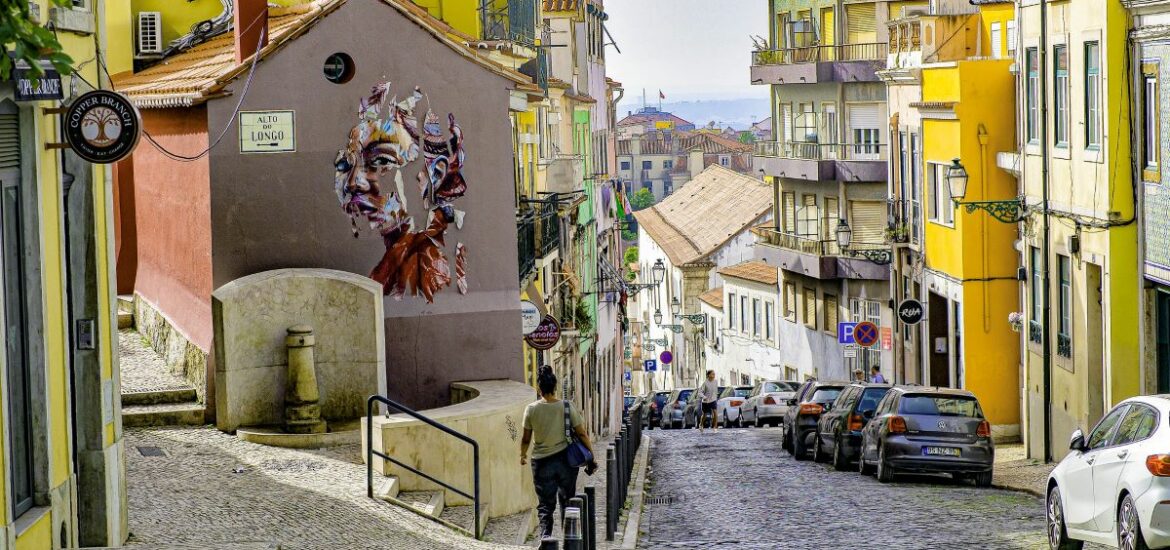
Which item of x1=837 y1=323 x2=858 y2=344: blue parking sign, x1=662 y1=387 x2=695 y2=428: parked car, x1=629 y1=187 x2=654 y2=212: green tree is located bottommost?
x1=662 y1=387 x2=695 y2=428: parked car

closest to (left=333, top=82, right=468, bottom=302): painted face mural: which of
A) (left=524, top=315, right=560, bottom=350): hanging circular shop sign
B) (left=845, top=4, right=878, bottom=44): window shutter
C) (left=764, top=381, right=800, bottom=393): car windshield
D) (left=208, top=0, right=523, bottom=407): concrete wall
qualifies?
(left=208, top=0, right=523, bottom=407): concrete wall

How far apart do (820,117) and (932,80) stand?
23.7 metres

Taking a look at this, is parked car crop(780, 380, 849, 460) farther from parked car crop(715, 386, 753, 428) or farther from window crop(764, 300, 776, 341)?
window crop(764, 300, 776, 341)

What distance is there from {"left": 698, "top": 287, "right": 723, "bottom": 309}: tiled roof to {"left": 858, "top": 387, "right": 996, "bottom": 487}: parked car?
56.1 metres

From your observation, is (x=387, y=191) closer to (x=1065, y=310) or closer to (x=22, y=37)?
(x=1065, y=310)

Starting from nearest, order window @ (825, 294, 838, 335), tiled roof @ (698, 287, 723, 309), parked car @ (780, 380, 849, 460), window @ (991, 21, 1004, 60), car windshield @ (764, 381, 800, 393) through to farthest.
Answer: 1. parked car @ (780, 380, 849, 460)
2. window @ (991, 21, 1004, 60)
3. car windshield @ (764, 381, 800, 393)
4. window @ (825, 294, 838, 335)
5. tiled roof @ (698, 287, 723, 309)

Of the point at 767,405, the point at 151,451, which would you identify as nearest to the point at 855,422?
the point at 151,451

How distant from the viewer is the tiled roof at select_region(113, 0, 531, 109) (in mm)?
22312

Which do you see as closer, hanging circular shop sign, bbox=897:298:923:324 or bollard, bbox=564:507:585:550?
bollard, bbox=564:507:585:550

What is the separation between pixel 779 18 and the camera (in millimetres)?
66812

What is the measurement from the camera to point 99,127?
13273 mm

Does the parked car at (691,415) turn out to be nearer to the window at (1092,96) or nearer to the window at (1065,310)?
the window at (1065,310)

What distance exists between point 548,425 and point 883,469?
10.3 metres

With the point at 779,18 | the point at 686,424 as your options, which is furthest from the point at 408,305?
the point at 779,18
